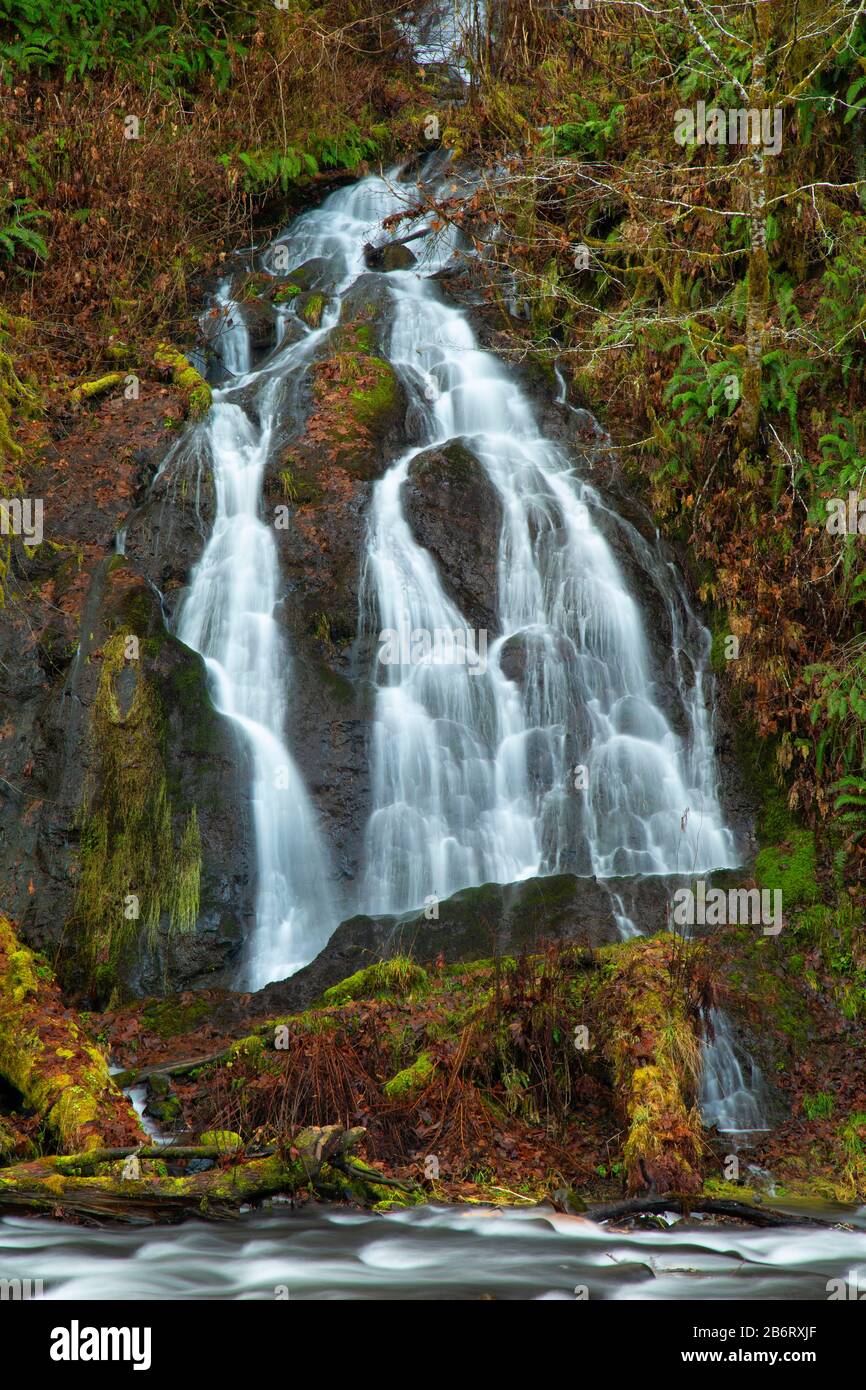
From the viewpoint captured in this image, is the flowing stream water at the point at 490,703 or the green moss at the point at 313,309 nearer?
the flowing stream water at the point at 490,703

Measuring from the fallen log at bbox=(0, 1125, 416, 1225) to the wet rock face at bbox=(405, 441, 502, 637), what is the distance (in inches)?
264

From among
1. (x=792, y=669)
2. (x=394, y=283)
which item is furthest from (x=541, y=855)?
(x=394, y=283)

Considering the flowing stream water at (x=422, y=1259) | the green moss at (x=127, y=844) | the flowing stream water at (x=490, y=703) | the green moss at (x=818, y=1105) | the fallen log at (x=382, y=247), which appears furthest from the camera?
the fallen log at (x=382, y=247)

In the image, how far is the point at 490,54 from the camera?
1888 centimetres

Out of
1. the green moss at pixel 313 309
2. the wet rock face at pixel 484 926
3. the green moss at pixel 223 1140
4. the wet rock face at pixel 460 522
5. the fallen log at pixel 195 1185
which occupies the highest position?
the green moss at pixel 313 309

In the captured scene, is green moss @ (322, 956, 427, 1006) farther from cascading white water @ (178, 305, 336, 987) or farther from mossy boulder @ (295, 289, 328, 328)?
mossy boulder @ (295, 289, 328, 328)

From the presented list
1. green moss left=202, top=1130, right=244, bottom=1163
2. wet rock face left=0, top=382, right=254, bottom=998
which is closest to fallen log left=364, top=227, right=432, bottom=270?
wet rock face left=0, top=382, right=254, bottom=998

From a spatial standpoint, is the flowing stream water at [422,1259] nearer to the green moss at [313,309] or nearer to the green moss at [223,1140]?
the green moss at [223,1140]

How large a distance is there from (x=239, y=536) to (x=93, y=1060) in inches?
254

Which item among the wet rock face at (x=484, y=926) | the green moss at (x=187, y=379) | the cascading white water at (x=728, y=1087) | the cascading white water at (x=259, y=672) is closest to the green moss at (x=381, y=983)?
the wet rock face at (x=484, y=926)

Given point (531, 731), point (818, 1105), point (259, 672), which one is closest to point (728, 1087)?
point (818, 1105)

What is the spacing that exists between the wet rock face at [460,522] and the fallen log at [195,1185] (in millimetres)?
6712

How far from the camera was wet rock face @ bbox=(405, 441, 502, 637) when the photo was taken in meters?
11.5

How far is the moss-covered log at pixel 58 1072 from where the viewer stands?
6.11m
